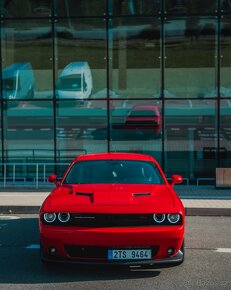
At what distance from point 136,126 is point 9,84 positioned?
405cm

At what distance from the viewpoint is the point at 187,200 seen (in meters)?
11.0

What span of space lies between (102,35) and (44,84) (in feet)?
7.47

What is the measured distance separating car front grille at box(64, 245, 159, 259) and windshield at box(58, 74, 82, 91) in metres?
9.75

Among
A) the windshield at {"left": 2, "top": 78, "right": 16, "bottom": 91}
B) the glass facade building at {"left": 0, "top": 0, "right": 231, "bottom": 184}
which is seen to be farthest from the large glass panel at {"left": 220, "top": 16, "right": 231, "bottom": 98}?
the windshield at {"left": 2, "top": 78, "right": 16, "bottom": 91}

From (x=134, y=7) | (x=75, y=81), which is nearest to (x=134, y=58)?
(x=134, y=7)

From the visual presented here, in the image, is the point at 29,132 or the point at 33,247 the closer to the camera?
the point at 33,247

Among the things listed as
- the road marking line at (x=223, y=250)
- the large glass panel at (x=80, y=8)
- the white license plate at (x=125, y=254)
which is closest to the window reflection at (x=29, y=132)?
the large glass panel at (x=80, y=8)

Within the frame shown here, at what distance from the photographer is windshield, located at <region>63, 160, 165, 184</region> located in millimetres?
7020

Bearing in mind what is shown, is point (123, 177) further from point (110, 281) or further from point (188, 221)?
point (188, 221)

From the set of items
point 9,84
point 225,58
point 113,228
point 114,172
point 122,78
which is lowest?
point 113,228

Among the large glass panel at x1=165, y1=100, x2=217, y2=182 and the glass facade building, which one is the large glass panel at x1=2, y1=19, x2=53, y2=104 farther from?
the large glass panel at x1=165, y1=100, x2=217, y2=182

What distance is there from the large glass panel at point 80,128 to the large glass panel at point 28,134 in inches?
12.1

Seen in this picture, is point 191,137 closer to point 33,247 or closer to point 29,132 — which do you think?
point 29,132

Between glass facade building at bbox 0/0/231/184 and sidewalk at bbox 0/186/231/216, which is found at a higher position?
glass facade building at bbox 0/0/231/184
